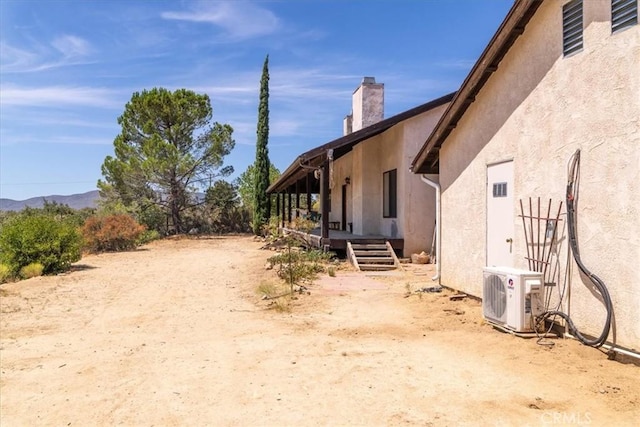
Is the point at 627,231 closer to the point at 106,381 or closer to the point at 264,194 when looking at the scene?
the point at 106,381

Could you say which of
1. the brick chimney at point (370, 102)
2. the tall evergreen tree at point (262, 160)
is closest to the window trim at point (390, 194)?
the brick chimney at point (370, 102)

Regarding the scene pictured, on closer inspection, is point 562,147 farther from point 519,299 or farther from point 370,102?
point 370,102

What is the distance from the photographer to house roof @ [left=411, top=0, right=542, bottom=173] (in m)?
6.14

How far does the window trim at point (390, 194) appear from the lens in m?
14.8

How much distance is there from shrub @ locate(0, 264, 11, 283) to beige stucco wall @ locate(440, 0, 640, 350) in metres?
12.6

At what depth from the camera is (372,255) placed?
44.2 ft

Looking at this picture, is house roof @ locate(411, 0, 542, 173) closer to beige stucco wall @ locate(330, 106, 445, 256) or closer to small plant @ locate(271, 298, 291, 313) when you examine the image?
small plant @ locate(271, 298, 291, 313)

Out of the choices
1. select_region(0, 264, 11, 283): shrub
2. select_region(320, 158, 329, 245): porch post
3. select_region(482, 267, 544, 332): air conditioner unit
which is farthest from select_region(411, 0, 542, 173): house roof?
select_region(0, 264, 11, 283): shrub

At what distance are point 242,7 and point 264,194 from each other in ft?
62.5

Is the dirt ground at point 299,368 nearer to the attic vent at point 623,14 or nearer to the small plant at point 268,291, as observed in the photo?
the small plant at point 268,291

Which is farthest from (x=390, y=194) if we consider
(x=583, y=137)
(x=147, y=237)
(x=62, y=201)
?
(x=62, y=201)

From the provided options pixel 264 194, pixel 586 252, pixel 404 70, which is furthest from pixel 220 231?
pixel 586 252

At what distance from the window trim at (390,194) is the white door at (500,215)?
7.24 m

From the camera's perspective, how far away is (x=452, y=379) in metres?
4.39
